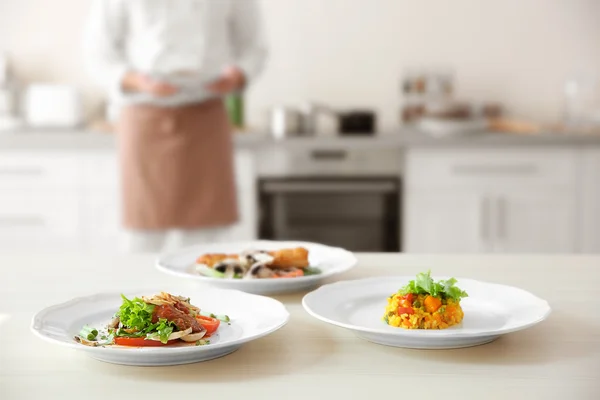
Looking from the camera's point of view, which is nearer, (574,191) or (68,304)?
(68,304)

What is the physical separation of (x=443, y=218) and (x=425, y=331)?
2452 millimetres

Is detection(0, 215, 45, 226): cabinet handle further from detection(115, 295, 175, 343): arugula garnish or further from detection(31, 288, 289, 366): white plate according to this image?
detection(115, 295, 175, 343): arugula garnish

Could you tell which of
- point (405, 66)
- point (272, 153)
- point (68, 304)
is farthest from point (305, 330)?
point (405, 66)

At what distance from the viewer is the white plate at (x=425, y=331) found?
34.6 inches

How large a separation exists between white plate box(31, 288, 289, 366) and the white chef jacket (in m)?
1.54

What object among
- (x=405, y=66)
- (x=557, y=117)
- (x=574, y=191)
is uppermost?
(x=405, y=66)

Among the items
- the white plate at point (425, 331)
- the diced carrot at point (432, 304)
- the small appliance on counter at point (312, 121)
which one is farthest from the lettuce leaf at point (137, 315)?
the small appliance on counter at point (312, 121)

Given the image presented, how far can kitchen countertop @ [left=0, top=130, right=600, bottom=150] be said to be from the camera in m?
3.22

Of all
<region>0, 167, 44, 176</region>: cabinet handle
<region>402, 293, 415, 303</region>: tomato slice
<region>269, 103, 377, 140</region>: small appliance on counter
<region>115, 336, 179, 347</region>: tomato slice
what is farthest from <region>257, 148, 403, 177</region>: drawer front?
<region>115, 336, 179, 347</region>: tomato slice

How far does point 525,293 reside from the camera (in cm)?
105

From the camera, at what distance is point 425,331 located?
0.88m

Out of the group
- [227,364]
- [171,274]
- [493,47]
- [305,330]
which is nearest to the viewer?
[227,364]

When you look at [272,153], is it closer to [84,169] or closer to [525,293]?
[84,169]

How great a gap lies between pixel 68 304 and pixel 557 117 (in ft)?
10.3
